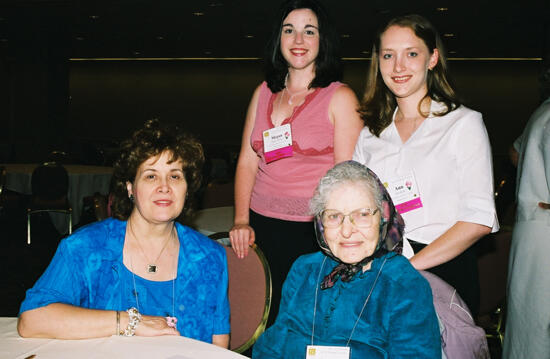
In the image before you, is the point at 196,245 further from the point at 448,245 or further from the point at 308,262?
the point at 448,245

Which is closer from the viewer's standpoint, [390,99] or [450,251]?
[450,251]

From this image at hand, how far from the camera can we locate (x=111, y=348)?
4.66 ft

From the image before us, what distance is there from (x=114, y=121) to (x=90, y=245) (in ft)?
47.0

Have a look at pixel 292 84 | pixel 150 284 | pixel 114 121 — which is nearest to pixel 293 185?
pixel 292 84

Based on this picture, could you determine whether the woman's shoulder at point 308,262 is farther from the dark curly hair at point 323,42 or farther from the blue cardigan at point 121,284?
the dark curly hair at point 323,42

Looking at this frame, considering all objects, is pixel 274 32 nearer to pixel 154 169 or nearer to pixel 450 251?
pixel 154 169

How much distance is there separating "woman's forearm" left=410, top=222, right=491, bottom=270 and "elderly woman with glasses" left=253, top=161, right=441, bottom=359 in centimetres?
20

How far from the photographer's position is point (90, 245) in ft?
5.64

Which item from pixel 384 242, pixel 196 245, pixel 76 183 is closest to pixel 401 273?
pixel 384 242

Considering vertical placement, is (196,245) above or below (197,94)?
below

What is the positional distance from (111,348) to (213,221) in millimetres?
2177

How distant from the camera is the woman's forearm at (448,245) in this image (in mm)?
1706

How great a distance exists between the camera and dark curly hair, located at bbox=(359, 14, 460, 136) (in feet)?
6.07

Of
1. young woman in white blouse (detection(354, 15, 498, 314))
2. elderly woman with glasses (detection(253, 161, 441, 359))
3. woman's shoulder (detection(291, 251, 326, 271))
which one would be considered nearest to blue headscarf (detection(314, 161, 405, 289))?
elderly woman with glasses (detection(253, 161, 441, 359))
